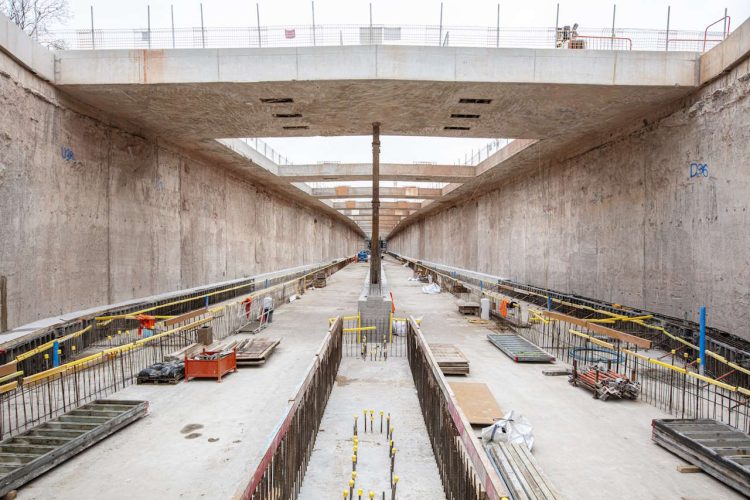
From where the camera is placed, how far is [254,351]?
35.3 ft

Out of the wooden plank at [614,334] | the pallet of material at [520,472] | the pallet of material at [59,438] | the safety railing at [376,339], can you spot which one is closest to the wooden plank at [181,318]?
the pallet of material at [59,438]

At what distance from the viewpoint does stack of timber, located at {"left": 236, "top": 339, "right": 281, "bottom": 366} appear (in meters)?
10.1

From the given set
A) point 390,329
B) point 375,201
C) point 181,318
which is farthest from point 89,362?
point 375,201

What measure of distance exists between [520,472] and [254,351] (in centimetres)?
772

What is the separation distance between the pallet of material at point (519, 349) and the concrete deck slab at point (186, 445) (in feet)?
18.7

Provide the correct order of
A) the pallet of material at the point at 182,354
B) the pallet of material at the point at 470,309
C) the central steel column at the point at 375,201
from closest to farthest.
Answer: the pallet of material at the point at 182,354, the central steel column at the point at 375,201, the pallet of material at the point at 470,309

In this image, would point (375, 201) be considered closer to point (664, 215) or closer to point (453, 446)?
point (664, 215)

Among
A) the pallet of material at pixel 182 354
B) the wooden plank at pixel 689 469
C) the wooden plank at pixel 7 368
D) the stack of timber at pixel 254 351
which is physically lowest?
the wooden plank at pixel 689 469

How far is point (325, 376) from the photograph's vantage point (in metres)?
7.48

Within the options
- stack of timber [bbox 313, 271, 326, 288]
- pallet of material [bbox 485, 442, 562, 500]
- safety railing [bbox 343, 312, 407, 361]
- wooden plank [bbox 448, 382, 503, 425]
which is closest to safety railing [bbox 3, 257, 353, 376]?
safety railing [bbox 343, 312, 407, 361]

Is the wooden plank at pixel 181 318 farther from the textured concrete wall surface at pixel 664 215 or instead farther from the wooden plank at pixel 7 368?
the textured concrete wall surface at pixel 664 215

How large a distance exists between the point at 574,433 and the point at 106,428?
7.46 m

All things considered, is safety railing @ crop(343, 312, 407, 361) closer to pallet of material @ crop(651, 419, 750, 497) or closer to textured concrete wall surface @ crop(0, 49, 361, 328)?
pallet of material @ crop(651, 419, 750, 497)

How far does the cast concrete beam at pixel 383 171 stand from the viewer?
80.3 ft
